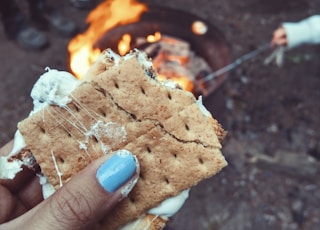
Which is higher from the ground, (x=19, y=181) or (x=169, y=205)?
(x=19, y=181)

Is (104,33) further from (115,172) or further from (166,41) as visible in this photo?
(115,172)

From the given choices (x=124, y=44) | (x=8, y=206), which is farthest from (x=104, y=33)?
(x=8, y=206)

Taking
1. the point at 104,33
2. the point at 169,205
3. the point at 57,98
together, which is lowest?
the point at 169,205

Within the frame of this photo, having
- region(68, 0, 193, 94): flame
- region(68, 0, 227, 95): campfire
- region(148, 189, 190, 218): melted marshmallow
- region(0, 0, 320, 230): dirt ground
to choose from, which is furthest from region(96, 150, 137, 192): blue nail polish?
region(68, 0, 227, 95): campfire

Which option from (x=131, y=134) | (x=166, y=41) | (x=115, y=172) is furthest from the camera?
(x=166, y=41)

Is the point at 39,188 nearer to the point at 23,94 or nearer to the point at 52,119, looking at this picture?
the point at 52,119

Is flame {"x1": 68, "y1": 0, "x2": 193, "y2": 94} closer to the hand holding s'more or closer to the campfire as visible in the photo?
the campfire

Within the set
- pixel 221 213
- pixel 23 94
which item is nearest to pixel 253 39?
pixel 221 213
